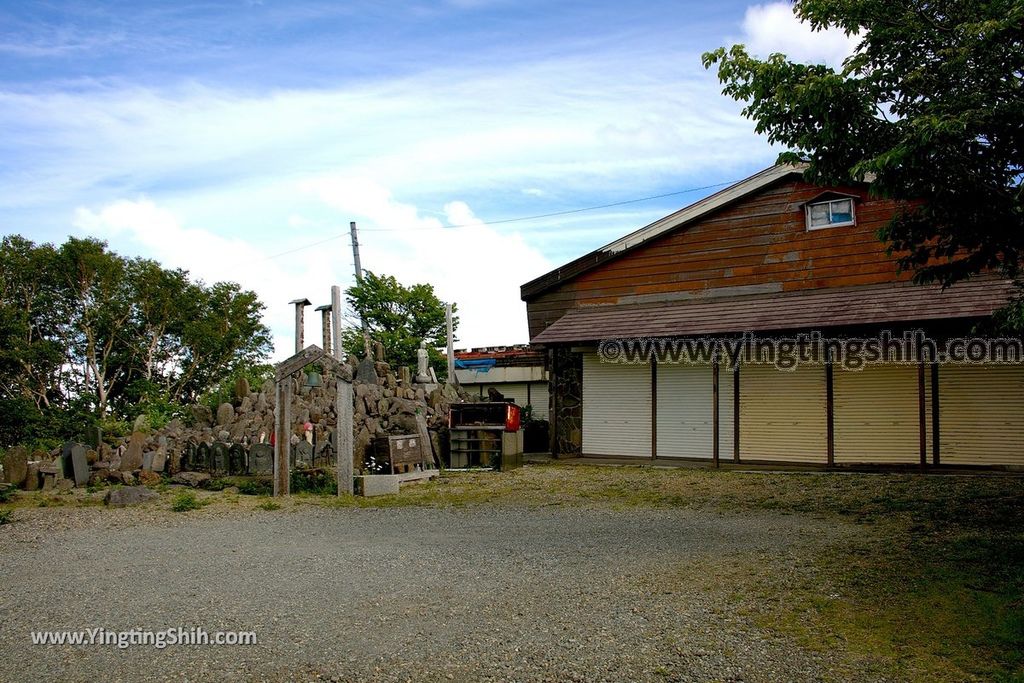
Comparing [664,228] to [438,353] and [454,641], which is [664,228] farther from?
[438,353]

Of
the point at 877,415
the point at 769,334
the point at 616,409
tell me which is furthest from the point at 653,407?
the point at 877,415

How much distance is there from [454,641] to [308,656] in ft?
3.17

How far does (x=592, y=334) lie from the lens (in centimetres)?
1795

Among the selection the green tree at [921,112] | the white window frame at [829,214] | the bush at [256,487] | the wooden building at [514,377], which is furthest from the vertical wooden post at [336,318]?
the green tree at [921,112]

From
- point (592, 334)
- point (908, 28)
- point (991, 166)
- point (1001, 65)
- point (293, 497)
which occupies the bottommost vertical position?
point (293, 497)

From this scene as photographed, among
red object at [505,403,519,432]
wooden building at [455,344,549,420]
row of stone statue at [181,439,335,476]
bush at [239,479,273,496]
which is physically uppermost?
wooden building at [455,344,549,420]

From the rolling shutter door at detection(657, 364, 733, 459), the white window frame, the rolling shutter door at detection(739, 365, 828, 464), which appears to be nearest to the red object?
the rolling shutter door at detection(657, 364, 733, 459)

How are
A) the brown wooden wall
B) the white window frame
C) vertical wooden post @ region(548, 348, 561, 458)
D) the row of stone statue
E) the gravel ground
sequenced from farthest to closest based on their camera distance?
vertical wooden post @ region(548, 348, 561, 458)
the white window frame
the brown wooden wall
the row of stone statue
the gravel ground

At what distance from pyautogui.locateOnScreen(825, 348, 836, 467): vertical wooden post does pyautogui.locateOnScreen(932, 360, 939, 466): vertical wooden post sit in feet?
5.64

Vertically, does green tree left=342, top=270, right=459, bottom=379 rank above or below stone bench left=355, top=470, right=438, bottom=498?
above

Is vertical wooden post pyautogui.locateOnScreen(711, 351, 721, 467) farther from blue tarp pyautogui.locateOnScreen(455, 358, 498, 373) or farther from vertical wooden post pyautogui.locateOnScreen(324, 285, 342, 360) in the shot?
blue tarp pyautogui.locateOnScreen(455, 358, 498, 373)

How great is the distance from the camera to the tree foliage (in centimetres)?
2820

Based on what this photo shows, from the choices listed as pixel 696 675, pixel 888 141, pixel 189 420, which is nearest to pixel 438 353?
pixel 189 420

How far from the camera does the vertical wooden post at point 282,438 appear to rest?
43.7 ft
